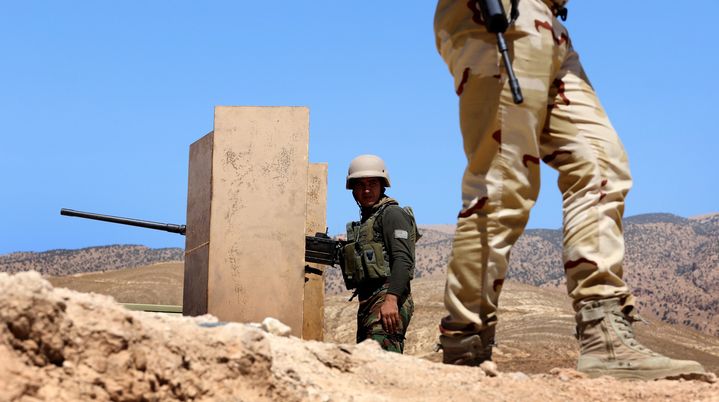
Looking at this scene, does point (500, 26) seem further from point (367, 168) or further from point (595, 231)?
point (367, 168)

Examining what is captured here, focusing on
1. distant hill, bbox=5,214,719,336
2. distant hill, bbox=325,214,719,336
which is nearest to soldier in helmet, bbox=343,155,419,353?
distant hill, bbox=5,214,719,336

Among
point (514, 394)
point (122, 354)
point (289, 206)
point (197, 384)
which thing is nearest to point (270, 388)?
point (197, 384)

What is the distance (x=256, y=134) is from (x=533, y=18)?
2.91m

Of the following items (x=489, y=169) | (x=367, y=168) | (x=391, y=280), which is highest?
(x=367, y=168)

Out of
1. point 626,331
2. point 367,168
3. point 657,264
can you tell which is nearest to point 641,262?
point 657,264

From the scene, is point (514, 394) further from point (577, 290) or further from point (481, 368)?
point (577, 290)

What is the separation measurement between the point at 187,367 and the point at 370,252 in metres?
3.52

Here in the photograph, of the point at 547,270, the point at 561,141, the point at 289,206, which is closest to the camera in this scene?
the point at 561,141

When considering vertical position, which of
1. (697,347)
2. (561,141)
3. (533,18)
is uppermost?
(533,18)

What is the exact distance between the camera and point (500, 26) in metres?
3.33

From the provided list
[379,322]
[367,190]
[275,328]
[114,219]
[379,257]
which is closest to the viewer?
[275,328]

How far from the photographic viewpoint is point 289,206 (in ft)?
19.7

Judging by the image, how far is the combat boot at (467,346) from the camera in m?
3.42

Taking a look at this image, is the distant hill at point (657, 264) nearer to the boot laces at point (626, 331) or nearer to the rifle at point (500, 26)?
the boot laces at point (626, 331)
